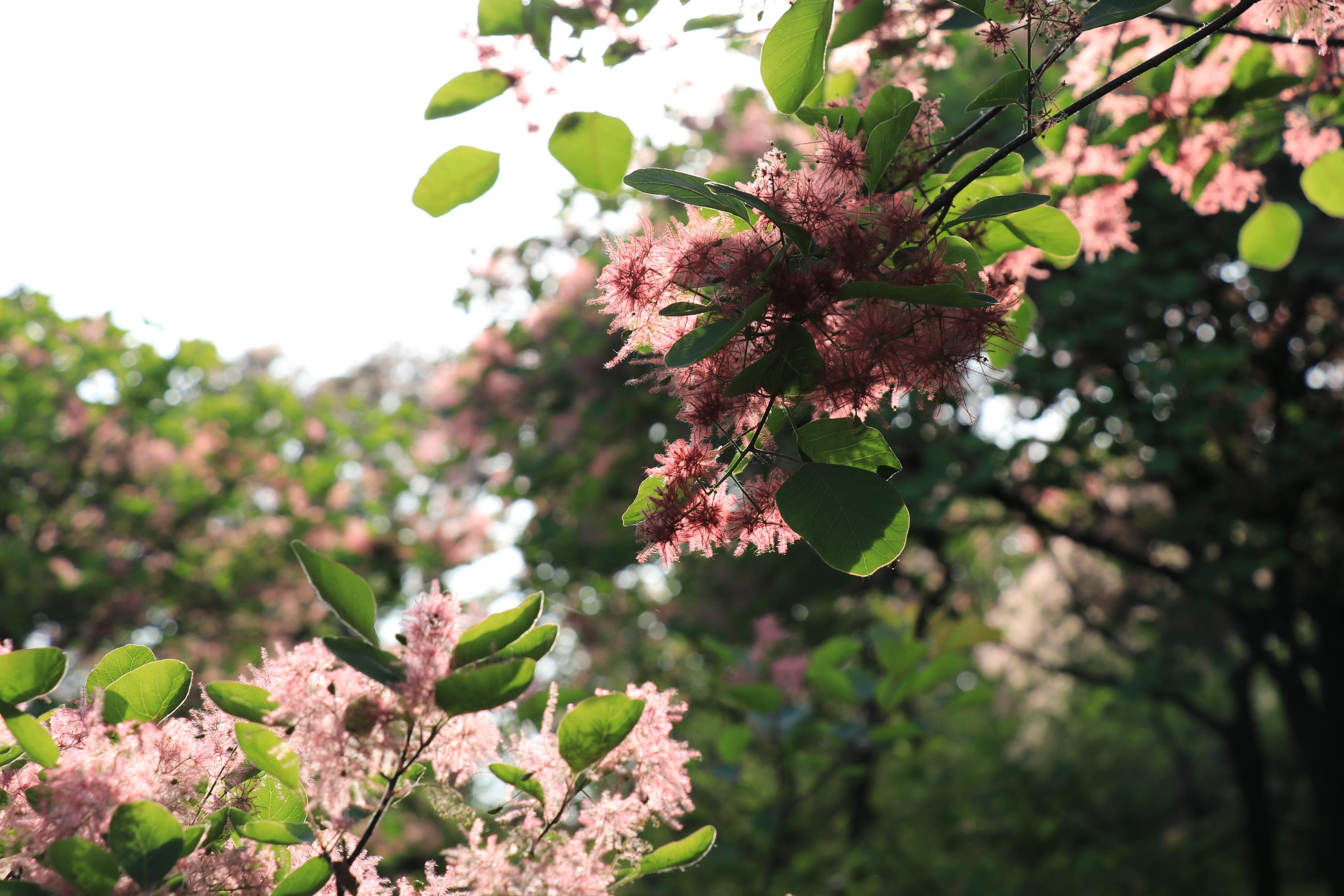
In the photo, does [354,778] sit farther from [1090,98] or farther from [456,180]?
[1090,98]

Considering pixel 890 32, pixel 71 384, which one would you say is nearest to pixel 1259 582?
pixel 890 32

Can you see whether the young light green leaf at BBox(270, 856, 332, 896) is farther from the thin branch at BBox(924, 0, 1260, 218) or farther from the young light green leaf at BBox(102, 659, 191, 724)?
the thin branch at BBox(924, 0, 1260, 218)

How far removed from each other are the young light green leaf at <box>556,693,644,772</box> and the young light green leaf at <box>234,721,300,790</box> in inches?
12.7

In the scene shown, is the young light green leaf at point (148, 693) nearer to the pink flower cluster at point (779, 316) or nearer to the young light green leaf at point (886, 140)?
the pink flower cluster at point (779, 316)

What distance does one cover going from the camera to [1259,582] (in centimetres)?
713

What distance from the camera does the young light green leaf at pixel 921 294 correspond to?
3.24 ft

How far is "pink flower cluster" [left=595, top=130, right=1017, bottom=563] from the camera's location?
3.53 feet

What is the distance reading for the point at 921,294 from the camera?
39.2 inches

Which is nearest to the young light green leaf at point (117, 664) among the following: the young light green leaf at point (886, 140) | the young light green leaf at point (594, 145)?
the young light green leaf at point (594, 145)

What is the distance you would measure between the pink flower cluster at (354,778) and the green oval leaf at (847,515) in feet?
1.04

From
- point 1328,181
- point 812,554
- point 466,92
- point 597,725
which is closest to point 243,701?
point 597,725

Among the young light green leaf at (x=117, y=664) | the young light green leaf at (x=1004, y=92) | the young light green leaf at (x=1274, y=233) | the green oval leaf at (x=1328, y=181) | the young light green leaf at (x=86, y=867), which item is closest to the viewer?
the young light green leaf at (x=86, y=867)

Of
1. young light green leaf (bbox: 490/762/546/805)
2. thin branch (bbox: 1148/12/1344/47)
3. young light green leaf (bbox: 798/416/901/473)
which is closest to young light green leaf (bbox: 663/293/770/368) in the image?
young light green leaf (bbox: 798/416/901/473)

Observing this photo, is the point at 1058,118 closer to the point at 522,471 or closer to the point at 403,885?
the point at 403,885
